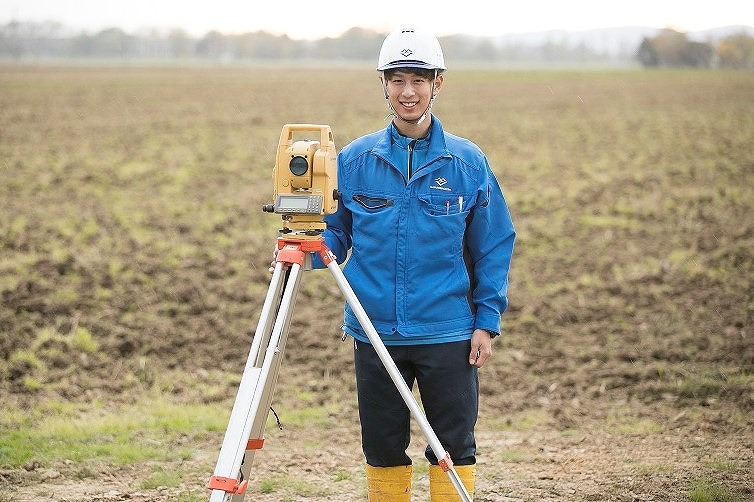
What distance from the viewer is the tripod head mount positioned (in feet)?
9.64

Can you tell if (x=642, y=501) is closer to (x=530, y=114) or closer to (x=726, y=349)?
(x=726, y=349)

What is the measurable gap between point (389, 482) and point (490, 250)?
957 mm

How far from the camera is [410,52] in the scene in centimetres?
311

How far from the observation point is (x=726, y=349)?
665cm

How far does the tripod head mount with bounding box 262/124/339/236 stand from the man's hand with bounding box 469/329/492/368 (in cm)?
69

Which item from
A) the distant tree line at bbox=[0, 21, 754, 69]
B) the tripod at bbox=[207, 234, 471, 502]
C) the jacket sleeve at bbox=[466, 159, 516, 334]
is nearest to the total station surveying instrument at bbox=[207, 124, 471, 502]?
the tripod at bbox=[207, 234, 471, 502]

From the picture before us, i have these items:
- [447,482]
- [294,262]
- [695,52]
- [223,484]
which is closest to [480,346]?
[447,482]

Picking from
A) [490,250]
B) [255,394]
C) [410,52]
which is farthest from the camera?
[490,250]

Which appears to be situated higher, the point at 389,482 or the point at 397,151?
the point at 397,151

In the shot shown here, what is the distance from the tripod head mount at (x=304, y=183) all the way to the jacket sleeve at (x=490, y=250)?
559 millimetres

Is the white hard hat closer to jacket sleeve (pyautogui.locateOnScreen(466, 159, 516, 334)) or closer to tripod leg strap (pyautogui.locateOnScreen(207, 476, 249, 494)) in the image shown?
jacket sleeve (pyautogui.locateOnScreen(466, 159, 516, 334))

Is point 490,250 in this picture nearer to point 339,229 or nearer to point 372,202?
point 372,202

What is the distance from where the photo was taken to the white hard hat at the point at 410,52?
3111mm

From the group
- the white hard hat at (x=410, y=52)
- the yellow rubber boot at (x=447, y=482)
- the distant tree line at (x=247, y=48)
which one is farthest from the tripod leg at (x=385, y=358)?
the distant tree line at (x=247, y=48)
